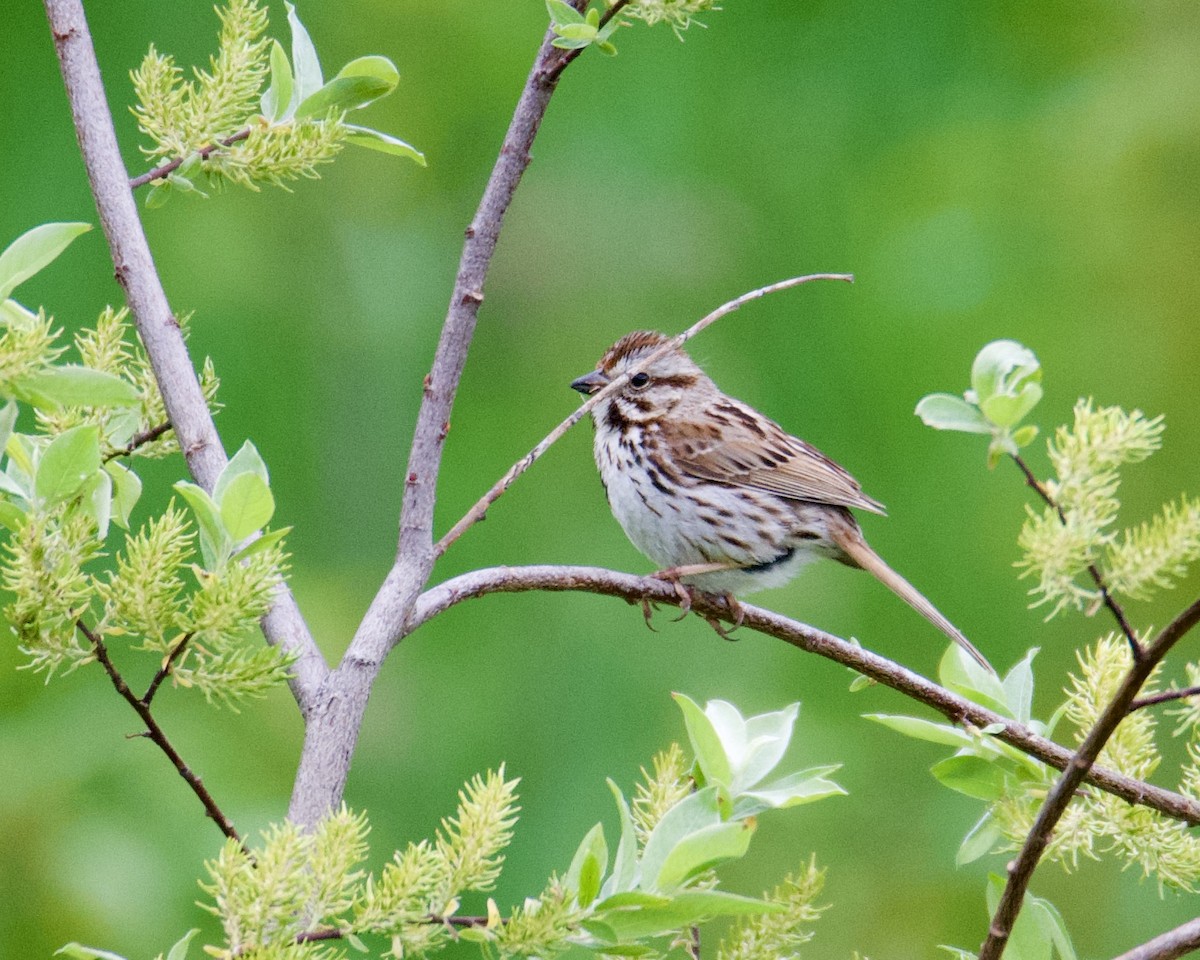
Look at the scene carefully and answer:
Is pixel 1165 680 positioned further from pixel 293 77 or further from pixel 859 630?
pixel 293 77

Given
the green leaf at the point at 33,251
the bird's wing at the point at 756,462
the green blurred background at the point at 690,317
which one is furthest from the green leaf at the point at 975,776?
the green blurred background at the point at 690,317

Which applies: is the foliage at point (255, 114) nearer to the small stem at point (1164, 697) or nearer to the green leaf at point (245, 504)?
the green leaf at point (245, 504)

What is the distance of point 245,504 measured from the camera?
1.34m

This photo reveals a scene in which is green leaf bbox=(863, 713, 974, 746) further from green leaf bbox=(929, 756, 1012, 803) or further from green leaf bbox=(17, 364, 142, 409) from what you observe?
green leaf bbox=(17, 364, 142, 409)

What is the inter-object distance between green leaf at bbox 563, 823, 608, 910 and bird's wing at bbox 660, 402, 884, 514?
2.41 m

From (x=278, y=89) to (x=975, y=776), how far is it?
1073 millimetres

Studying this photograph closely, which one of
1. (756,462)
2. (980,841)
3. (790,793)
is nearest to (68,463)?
(790,793)

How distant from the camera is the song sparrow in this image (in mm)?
3605

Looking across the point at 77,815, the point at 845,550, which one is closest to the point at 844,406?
the point at 845,550

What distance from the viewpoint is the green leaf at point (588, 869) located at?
1284 millimetres

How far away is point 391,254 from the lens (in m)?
5.52

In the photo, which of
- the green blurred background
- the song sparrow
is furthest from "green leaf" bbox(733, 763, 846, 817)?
the green blurred background

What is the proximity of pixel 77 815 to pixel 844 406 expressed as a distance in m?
2.83

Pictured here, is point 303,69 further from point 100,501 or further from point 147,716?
point 147,716
